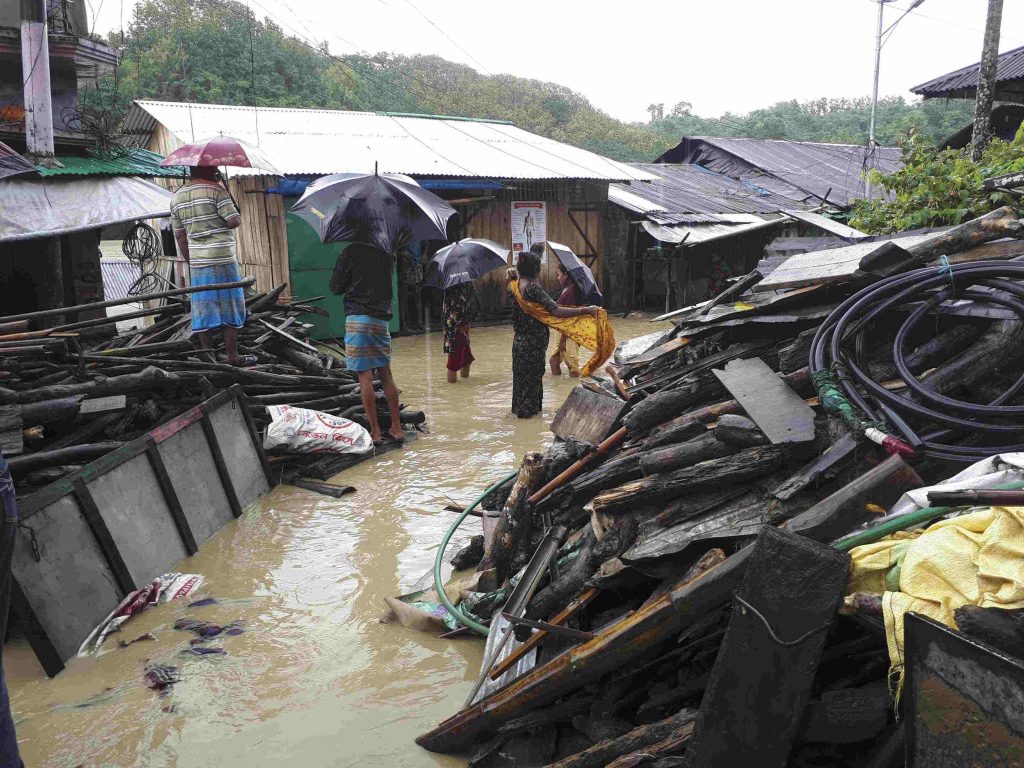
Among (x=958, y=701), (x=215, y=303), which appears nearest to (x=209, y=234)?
(x=215, y=303)

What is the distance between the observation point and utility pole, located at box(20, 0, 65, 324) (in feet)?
29.5

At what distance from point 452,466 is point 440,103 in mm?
28396

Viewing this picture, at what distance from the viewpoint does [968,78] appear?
18094 millimetres

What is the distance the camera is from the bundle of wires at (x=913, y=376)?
3.30m

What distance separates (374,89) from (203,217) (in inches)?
1034

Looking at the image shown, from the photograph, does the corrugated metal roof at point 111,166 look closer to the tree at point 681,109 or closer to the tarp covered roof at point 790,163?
the tarp covered roof at point 790,163

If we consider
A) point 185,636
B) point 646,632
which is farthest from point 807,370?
point 185,636

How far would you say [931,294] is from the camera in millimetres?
3969

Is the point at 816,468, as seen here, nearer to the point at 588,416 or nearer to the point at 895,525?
the point at 895,525

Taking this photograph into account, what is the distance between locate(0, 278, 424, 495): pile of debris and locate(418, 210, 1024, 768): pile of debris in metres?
2.93

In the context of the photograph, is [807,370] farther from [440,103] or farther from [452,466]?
[440,103]

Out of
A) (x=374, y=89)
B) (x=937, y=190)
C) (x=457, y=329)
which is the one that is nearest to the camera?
(x=937, y=190)

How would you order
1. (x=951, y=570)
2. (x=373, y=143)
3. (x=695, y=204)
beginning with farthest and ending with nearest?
(x=695, y=204)
(x=373, y=143)
(x=951, y=570)

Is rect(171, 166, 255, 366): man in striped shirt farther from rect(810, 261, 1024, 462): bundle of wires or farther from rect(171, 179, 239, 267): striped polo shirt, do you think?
rect(810, 261, 1024, 462): bundle of wires
